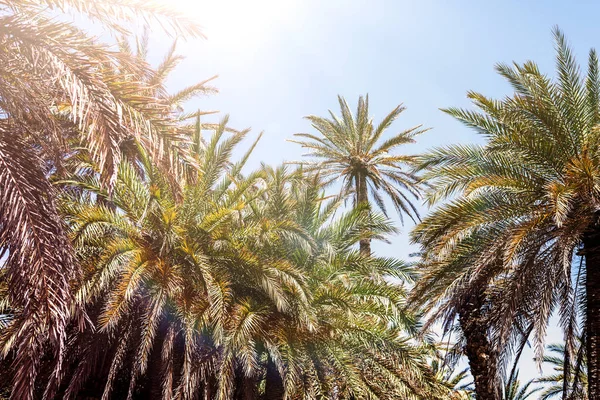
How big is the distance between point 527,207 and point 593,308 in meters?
2.25

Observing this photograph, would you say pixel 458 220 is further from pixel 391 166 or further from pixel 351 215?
pixel 391 166

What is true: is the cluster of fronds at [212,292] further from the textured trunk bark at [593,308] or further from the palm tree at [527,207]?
the textured trunk bark at [593,308]

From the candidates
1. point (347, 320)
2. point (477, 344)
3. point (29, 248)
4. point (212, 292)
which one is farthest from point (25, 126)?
point (477, 344)

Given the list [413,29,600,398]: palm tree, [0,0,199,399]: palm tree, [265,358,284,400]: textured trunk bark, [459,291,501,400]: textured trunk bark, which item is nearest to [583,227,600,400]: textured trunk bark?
[413,29,600,398]: palm tree

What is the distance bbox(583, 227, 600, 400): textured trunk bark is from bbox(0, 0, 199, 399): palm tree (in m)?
8.61

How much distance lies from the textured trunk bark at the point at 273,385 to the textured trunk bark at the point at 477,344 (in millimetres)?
5111

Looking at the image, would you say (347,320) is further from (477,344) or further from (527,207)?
(527,207)

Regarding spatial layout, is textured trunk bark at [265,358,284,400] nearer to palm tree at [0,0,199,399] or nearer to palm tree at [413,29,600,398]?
palm tree at [413,29,600,398]

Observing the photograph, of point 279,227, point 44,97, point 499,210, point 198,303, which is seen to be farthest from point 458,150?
point 44,97

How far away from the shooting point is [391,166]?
21.1 meters

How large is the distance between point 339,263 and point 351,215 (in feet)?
4.32

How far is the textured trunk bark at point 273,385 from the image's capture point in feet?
45.8

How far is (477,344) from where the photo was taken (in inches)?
525

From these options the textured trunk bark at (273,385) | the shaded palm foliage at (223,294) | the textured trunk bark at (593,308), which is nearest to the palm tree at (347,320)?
the shaded palm foliage at (223,294)
